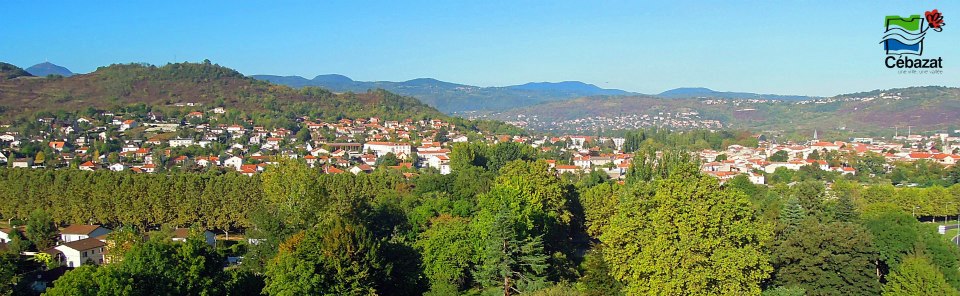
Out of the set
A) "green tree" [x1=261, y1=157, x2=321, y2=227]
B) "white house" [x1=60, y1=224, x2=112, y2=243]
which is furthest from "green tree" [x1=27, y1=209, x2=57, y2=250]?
"green tree" [x1=261, y1=157, x2=321, y2=227]

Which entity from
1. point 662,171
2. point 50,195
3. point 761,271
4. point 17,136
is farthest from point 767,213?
point 17,136

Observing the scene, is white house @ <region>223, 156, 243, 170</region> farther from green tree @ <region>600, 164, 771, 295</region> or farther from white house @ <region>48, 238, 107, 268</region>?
green tree @ <region>600, 164, 771, 295</region>

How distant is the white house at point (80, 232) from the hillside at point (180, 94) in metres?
55.9

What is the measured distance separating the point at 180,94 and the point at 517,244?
84792mm

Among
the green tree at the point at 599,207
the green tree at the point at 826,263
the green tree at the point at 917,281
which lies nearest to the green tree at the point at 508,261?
the green tree at the point at 826,263

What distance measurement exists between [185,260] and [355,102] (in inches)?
3265

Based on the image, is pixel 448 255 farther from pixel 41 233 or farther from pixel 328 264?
pixel 41 233

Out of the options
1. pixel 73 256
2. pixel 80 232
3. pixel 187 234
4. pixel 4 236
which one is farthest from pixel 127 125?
pixel 73 256

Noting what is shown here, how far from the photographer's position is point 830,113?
492ft

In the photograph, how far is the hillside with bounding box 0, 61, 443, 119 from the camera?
272ft

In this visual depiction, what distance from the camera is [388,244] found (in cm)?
1828

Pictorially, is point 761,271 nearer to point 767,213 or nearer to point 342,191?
point 767,213

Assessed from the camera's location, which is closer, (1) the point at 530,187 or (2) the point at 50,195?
(1) the point at 530,187

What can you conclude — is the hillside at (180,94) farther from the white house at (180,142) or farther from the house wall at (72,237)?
the house wall at (72,237)
